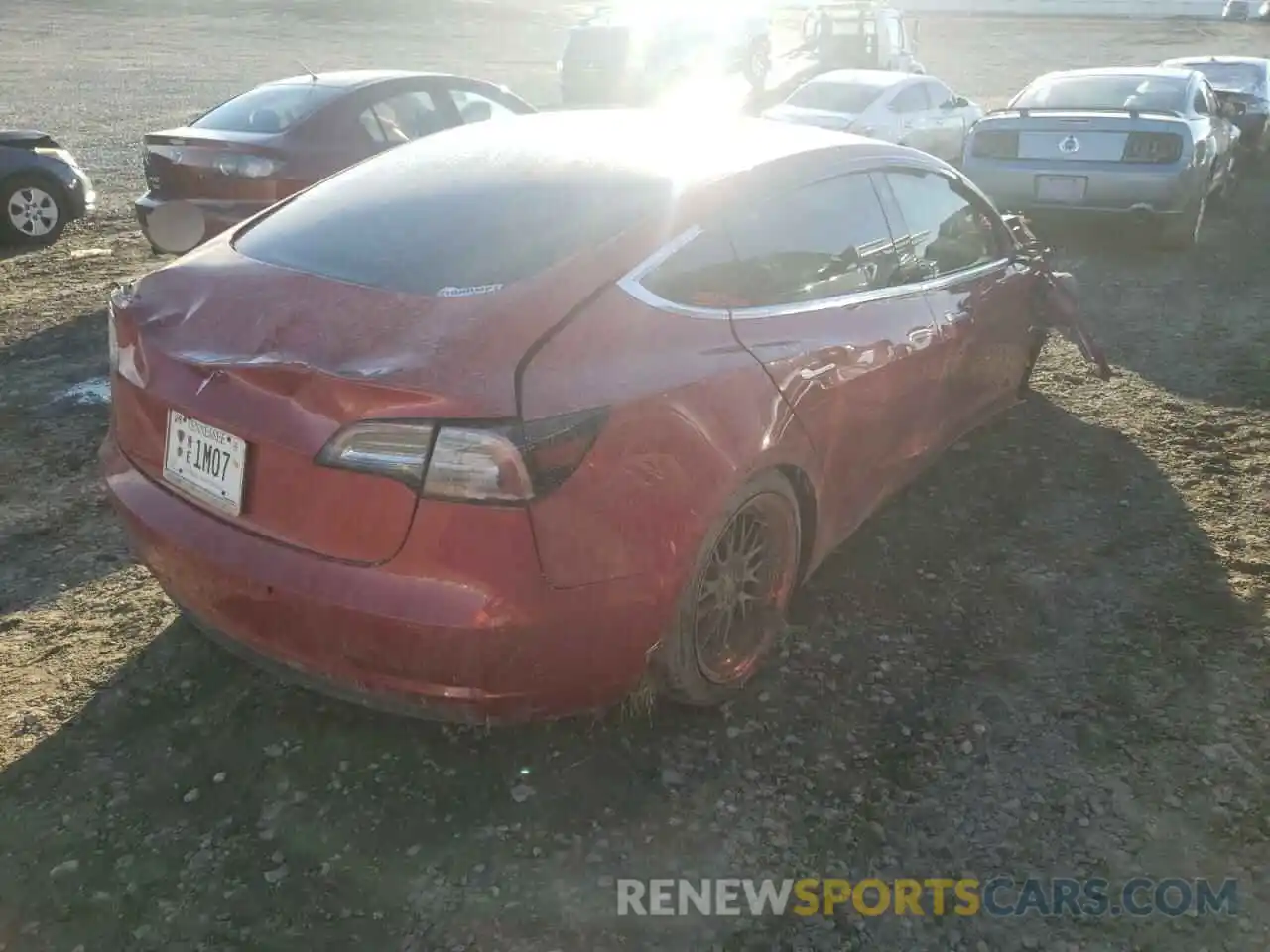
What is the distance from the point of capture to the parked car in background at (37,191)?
8.53 metres

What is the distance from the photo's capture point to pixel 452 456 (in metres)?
2.36

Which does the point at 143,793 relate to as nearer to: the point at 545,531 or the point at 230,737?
the point at 230,737

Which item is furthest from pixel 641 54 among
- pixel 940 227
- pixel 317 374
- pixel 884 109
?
pixel 317 374

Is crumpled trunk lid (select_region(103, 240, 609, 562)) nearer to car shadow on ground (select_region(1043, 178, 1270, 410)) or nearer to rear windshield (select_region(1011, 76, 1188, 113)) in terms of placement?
car shadow on ground (select_region(1043, 178, 1270, 410))

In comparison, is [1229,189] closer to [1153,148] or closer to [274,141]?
[1153,148]

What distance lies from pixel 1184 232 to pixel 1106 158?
2.96ft

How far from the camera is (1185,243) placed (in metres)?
8.73

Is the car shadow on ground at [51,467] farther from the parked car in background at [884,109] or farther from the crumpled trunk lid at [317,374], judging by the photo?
the parked car in background at [884,109]

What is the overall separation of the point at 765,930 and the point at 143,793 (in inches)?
63.1

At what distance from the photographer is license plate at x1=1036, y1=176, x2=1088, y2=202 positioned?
846 centimetres

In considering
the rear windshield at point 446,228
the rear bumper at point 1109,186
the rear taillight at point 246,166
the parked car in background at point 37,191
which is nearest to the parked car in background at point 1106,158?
the rear bumper at point 1109,186

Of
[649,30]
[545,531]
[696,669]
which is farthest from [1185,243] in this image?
[649,30]

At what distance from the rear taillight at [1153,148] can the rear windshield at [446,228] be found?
6716 millimetres

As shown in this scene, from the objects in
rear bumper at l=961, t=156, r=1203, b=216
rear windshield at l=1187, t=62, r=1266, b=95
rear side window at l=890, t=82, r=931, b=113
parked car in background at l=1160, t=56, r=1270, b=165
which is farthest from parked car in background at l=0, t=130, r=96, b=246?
rear windshield at l=1187, t=62, r=1266, b=95
